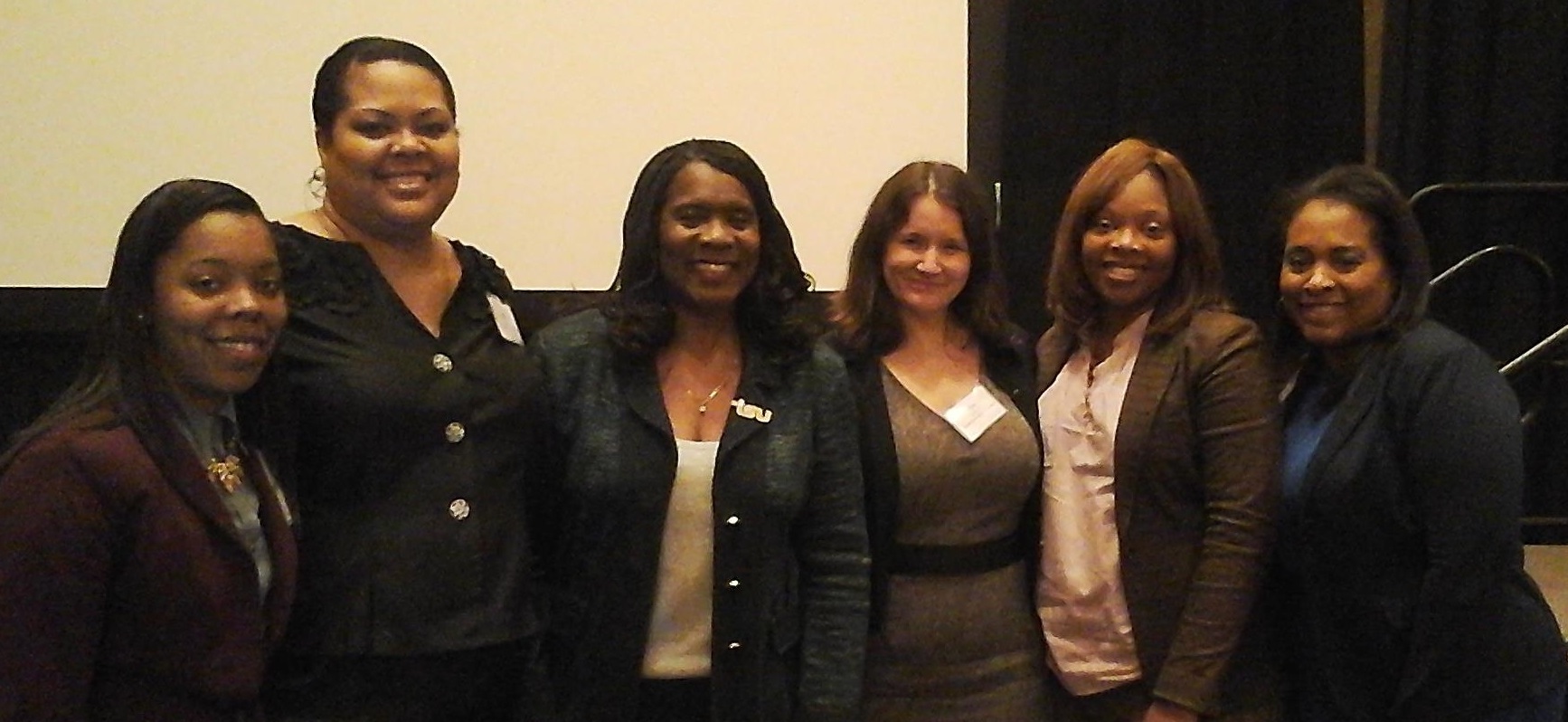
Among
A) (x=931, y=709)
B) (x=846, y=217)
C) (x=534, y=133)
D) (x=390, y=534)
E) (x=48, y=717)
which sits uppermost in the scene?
(x=534, y=133)

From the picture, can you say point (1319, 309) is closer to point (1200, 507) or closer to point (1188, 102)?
point (1200, 507)

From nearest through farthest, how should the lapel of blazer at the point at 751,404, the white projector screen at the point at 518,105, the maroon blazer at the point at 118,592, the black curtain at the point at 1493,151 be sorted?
the maroon blazer at the point at 118,592 → the lapel of blazer at the point at 751,404 → the white projector screen at the point at 518,105 → the black curtain at the point at 1493,151

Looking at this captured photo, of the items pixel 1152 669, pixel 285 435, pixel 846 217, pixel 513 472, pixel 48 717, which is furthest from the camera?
pixel 846 217

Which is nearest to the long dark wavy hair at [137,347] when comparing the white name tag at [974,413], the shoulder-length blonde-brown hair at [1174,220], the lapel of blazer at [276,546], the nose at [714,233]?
the lapel of blazer at [276,546]

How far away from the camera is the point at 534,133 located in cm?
300

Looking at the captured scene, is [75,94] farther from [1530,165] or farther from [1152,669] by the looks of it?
[1530,165]

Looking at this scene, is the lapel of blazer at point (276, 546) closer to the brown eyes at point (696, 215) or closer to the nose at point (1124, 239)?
the brown eyes at point (696, 215)

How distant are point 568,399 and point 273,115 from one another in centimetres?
163

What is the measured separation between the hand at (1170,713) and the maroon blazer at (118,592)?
135 cm

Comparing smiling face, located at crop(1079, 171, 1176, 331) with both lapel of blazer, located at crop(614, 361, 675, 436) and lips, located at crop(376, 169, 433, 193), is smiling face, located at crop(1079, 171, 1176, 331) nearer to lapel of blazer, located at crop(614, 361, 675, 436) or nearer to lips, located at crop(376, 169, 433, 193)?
lapel of blazer, located at crop(614, 361, 675, 436)

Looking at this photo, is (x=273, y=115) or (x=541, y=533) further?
(x=273, y=115)

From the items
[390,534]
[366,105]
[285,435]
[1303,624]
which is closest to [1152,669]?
[1303,624]

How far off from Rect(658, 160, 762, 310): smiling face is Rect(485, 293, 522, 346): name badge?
0.26m

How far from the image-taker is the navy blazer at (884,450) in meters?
1.93
